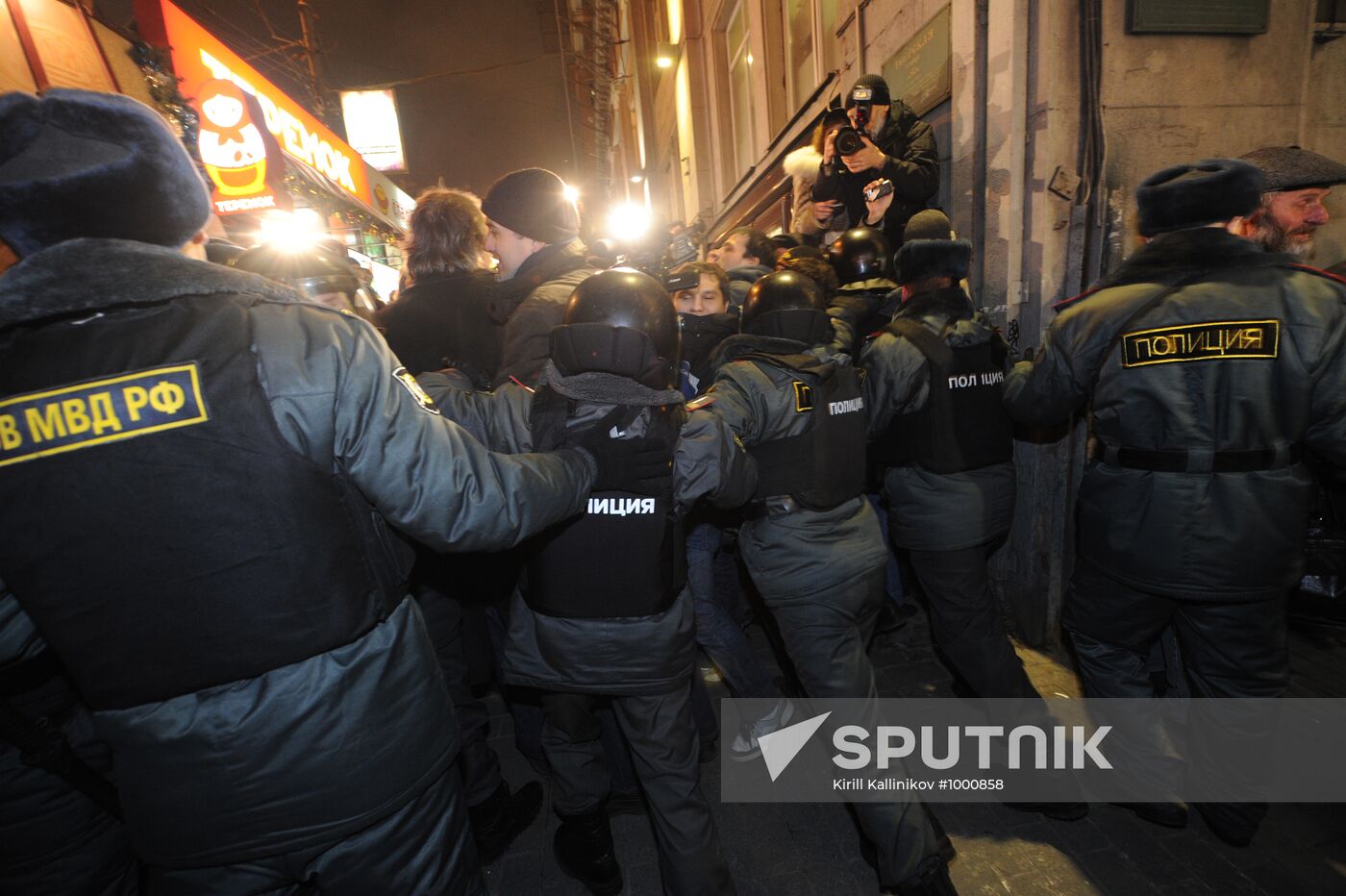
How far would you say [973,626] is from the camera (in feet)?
9.34

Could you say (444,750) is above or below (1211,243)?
below

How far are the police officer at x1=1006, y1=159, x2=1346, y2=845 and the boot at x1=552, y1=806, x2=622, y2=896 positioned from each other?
2.23 meters

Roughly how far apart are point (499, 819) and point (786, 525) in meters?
1.86

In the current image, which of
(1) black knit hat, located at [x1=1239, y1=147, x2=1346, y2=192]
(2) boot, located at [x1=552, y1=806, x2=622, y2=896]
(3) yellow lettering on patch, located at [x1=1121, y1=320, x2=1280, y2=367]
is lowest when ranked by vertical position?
(2) boot, located at [x1=552, y1=806, x2=622, y2=896]

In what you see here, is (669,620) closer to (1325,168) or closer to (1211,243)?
(1211,243)

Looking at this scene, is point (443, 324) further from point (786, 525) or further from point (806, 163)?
point (806, 163)

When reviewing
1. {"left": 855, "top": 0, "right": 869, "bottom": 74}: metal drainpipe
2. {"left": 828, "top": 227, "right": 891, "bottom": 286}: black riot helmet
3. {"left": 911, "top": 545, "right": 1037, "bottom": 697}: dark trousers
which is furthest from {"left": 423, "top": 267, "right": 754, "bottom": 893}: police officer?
{"left": 855, "top": 0, "right": 869, "bottom": 74}: metal drainpipe

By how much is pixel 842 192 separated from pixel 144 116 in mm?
4225

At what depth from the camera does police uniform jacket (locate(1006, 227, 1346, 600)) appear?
2080mm

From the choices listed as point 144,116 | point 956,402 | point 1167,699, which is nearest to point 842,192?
point 956,402

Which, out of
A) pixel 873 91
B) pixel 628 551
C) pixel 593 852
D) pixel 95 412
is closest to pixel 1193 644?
pixel 628 551

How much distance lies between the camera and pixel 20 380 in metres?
1.05

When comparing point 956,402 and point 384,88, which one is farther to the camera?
point 384,88

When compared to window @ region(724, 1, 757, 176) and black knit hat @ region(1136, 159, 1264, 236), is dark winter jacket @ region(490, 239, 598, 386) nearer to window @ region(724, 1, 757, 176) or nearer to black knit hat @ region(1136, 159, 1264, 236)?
black knit hat @ region(1136, 159, 1264, 236)
